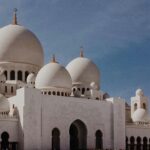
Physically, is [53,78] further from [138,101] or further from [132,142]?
[138,101]

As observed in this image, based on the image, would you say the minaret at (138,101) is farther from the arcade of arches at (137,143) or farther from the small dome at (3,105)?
the small dome at (3,105)

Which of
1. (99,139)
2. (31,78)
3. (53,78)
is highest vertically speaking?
(31,78)

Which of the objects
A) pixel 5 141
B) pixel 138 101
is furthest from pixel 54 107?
pixel 138 101

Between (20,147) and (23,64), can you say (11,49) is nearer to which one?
(23,64)

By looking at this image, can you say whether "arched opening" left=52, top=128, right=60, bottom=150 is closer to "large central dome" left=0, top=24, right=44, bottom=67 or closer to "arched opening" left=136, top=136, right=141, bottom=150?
"large central dome" left=0, top=24, right=44, bottom=67

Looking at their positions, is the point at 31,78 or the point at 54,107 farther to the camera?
the point at 31,78

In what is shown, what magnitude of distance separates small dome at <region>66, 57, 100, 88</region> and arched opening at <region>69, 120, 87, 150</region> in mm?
7030

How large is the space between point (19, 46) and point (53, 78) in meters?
5.66

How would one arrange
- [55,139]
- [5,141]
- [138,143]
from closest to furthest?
[5,141], [55,139], [138,143]

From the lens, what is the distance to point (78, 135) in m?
33.1

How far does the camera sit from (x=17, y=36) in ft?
121

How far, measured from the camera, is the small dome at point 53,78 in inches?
1308

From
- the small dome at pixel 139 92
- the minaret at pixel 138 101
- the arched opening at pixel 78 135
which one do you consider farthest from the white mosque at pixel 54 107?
the small dome at pixel 139 92

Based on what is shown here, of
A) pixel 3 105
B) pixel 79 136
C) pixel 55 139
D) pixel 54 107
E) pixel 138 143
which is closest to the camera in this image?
pixel 3 105
